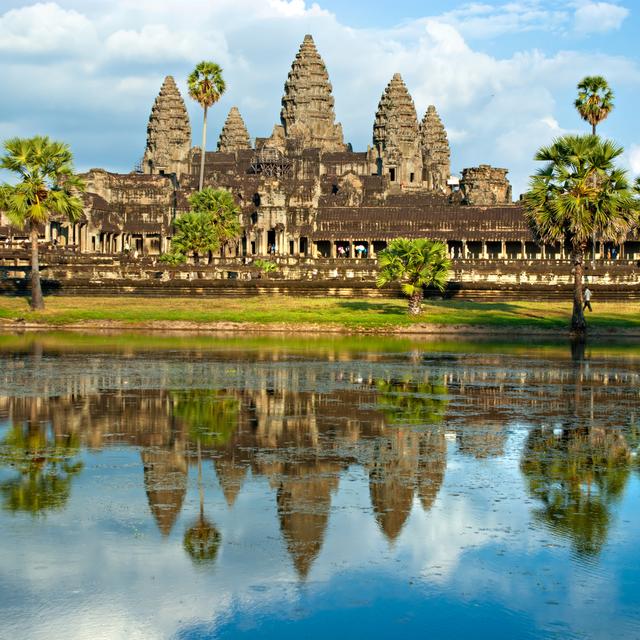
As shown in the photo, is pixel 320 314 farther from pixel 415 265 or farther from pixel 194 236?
pixel 194 236

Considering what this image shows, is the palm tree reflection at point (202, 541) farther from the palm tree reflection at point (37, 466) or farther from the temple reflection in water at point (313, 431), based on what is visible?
the palm tree reflection at point (37, 466)

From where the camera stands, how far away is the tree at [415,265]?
51719mm

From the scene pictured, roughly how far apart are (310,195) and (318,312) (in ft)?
173

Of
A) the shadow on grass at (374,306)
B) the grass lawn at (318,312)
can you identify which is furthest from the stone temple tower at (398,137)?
the grass lawn at (318,312)

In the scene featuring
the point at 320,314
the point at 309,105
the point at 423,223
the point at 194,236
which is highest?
the point at 309,105

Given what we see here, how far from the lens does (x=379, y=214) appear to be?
100750mm

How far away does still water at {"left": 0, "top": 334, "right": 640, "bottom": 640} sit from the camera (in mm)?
9664

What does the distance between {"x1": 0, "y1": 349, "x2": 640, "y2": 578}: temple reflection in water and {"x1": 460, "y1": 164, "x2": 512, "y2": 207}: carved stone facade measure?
84126mm

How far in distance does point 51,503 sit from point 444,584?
200 inches

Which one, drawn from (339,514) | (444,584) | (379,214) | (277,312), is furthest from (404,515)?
(379,214)

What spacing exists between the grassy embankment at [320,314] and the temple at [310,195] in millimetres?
10174

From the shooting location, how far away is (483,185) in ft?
375

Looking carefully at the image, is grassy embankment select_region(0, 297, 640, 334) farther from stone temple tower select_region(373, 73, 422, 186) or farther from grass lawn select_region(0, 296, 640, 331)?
stone temple tower select_region(373, 73, 422, 186)

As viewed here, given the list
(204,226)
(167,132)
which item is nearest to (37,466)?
(204,226)
